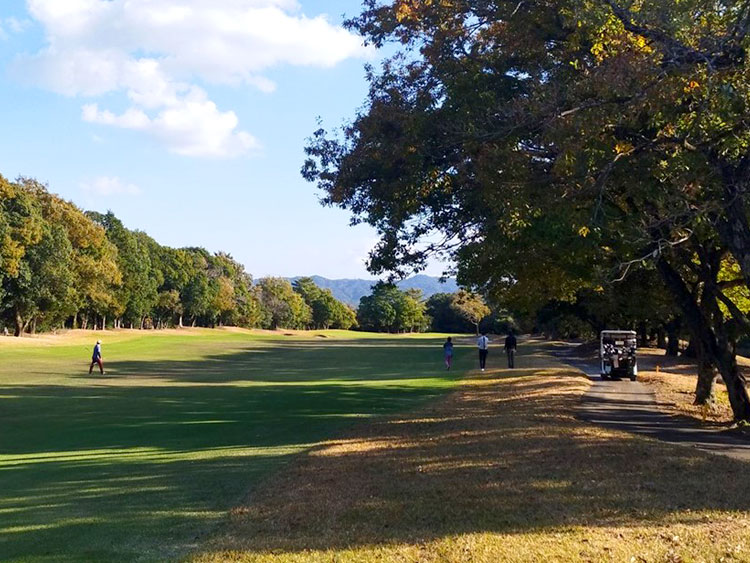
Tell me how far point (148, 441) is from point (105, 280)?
62.0 metres

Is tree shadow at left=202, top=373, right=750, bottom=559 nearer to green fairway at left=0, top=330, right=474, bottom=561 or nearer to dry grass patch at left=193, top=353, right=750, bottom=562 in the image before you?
dry grass patch at left=193, top=353, right=750, bottom=562

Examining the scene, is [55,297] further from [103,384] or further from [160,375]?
[103,384]

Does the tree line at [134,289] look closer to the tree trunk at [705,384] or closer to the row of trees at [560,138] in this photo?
the row of trees at [560,138]

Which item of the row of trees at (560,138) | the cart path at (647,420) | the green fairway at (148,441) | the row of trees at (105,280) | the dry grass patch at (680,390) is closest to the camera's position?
the green fairway at (148,441)

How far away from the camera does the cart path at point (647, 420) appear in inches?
485

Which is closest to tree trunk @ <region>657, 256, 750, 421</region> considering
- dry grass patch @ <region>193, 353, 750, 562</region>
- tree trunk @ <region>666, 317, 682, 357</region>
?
dry grass patch @ <region>193, 353, 750, 562</region>

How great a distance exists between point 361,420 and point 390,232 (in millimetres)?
5335

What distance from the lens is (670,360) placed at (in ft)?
134

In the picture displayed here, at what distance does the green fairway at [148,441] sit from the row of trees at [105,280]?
1020 inches

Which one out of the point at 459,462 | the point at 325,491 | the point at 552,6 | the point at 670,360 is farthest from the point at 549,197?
the point at 670,360

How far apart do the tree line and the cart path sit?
5013mm

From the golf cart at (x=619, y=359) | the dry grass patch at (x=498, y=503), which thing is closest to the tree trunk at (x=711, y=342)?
the dry grass patch at (x=498, y=503)

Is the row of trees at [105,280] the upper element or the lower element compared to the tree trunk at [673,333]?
upper

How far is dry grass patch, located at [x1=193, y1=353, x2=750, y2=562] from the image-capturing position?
624 cm
